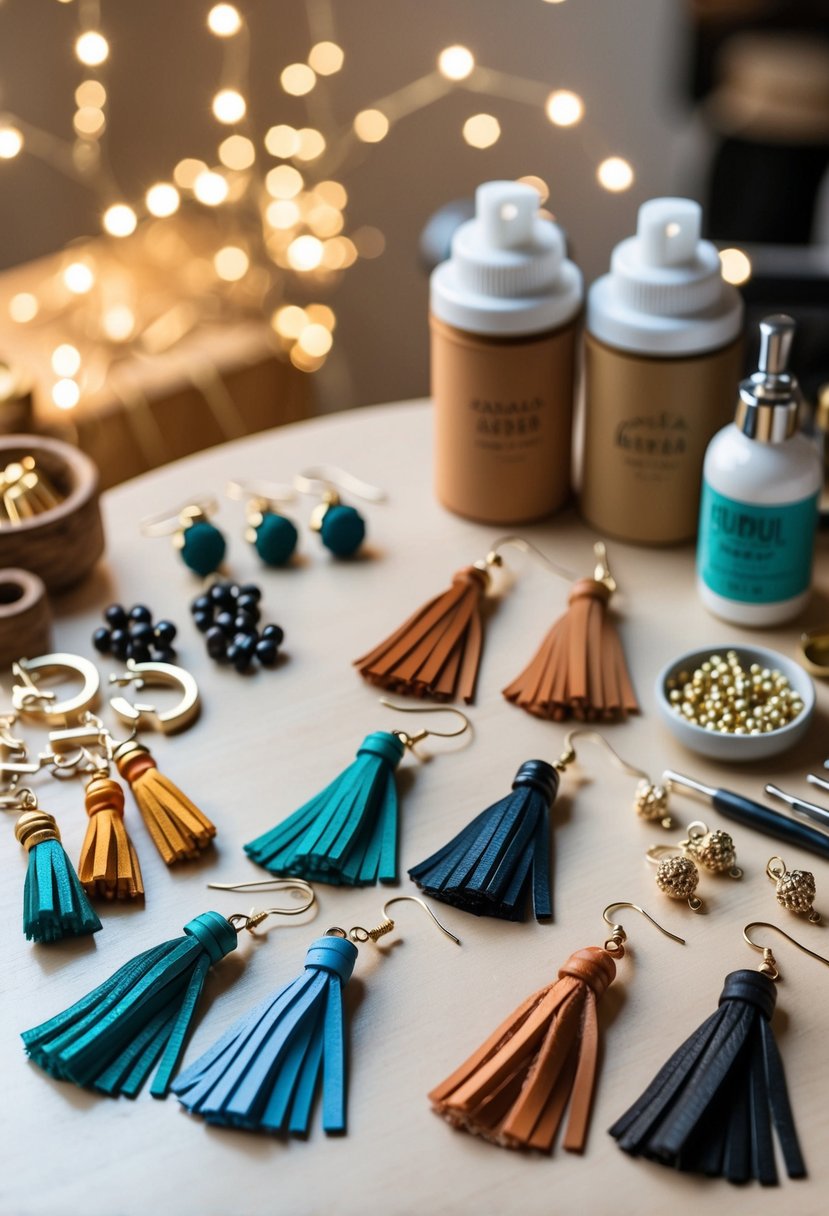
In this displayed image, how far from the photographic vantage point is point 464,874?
2.35ft

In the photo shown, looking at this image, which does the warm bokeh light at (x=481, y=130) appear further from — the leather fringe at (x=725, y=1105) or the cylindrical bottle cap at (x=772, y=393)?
the leather fringe at (x=725, y=1105)

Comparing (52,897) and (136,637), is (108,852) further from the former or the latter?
(136,637)

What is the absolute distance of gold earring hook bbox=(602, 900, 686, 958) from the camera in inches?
27.1

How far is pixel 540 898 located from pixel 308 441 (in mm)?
533

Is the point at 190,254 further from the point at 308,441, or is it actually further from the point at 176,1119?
the point at 176,1119

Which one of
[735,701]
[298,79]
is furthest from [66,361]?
[735,701]

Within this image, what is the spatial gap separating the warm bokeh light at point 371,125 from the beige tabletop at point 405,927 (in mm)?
855

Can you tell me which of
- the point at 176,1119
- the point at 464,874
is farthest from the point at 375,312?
the point at 176,1119

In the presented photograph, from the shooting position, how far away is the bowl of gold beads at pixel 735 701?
31.1 inches

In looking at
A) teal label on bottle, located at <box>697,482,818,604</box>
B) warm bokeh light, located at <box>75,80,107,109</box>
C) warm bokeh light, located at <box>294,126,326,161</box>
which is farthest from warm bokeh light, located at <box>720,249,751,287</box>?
warm bokeh light, located at <box>75,80,107,109</box>

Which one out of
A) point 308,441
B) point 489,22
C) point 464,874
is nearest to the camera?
point 464,874

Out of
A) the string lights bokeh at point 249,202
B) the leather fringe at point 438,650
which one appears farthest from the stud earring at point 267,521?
the string lights bokeh at point 249,202

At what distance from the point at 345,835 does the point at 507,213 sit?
44 cm

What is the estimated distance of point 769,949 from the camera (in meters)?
0.68
